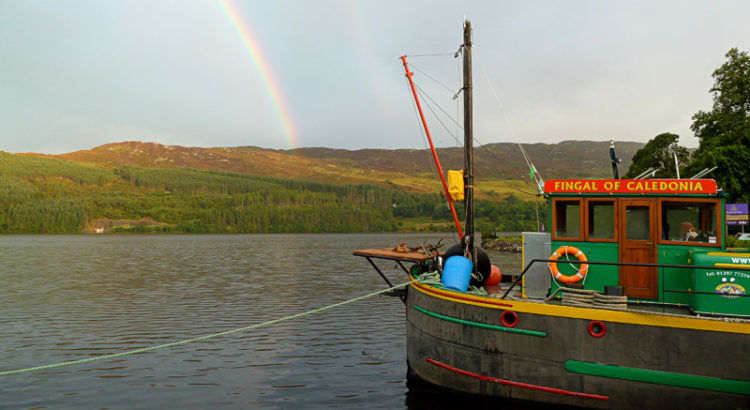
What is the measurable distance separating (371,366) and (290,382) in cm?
256

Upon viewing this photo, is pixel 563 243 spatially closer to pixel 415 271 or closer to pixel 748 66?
pixel 415 271

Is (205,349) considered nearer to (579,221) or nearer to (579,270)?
(579,270)

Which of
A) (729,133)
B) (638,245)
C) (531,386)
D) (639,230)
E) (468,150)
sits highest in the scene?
(729,133)

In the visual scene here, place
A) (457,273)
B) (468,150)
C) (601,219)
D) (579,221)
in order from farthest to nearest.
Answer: (468,150) < (457,273) < (579,221) < (601,219)

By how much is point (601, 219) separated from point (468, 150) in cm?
359

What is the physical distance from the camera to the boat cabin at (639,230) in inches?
402

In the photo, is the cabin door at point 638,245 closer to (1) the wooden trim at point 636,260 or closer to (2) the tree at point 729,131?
(1) the wooden trim at point 636,260

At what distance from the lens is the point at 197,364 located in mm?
14500

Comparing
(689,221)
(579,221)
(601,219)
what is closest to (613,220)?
(601,219)

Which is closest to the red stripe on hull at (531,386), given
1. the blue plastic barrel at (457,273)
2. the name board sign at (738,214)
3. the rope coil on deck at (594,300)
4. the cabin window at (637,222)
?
the rope coil on deck at (594,300)

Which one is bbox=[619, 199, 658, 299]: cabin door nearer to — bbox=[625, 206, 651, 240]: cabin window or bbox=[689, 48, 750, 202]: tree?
bbox=[625, 206, 651, 240]: cabin window

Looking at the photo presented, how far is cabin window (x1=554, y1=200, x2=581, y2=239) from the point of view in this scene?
1101 cm

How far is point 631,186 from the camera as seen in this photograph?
10.5m

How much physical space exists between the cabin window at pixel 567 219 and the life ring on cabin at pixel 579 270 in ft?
1.05
